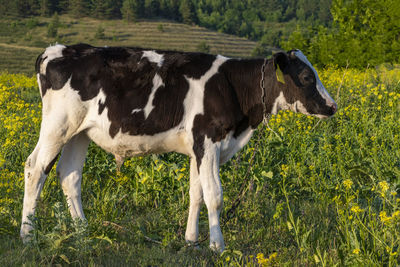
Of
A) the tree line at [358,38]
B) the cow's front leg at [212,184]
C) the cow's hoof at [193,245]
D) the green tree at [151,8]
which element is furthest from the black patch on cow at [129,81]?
the green tree at [151,8]

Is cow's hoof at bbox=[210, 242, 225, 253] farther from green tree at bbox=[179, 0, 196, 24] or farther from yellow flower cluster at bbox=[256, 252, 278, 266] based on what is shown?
green tree at bbox=[179, 0, 196, 24]

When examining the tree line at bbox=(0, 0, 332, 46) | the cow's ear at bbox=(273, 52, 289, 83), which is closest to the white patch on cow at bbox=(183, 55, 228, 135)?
the cow's ear at bbox=(273, 52, 289, 83)

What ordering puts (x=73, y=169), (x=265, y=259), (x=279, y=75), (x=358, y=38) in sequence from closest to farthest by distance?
(x=265, y=259)
(x=279, y=75)
(x=73, y=169)
(x=358, y=38)

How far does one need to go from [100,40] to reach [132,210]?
8384cm

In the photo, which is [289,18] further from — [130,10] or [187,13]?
[130,10]

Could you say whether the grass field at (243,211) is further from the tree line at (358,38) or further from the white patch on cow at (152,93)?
the tree line at (358,38)

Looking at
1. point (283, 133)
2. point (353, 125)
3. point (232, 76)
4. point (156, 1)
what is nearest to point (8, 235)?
point (232, 76)

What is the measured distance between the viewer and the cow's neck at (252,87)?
4504 millimetres

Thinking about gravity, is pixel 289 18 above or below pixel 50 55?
below

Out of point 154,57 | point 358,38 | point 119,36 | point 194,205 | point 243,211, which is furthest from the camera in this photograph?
point 119,36

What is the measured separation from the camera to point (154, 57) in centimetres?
451

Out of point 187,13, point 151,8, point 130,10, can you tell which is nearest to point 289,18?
point 187,13

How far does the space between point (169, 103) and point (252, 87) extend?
2.72ft

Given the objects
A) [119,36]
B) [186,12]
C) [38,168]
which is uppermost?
[38,168]
